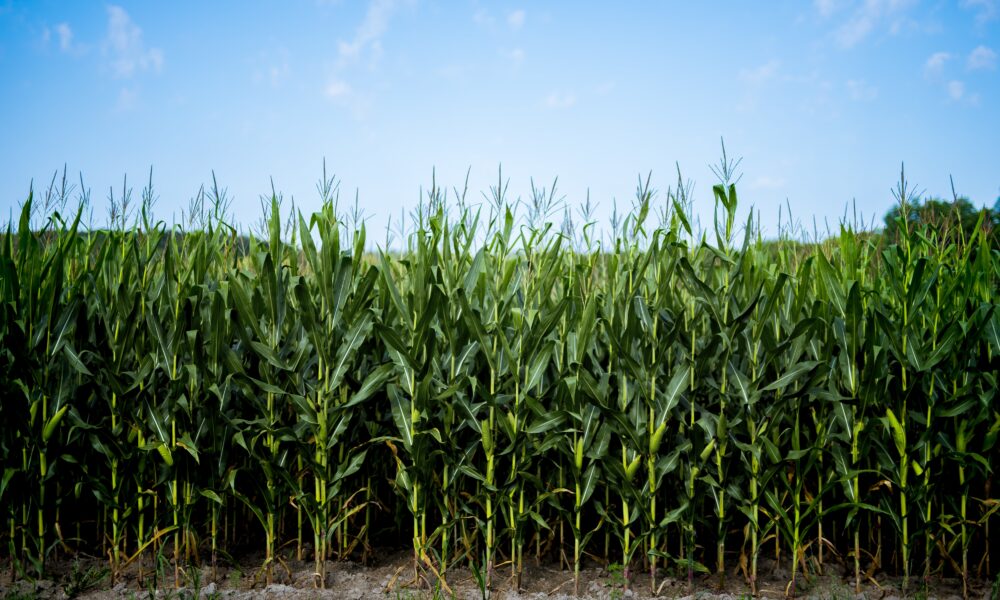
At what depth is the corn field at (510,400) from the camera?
3.58 meters

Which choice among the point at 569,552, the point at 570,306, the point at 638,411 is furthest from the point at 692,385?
the point at 569,552

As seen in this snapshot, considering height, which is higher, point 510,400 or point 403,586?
point 510,400

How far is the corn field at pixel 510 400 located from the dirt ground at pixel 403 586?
0.09 meters

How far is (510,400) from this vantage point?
3.62m

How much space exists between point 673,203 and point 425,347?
1.61 m

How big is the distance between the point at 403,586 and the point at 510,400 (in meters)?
1.21

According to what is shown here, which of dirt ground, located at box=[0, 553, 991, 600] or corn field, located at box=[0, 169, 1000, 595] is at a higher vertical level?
corn field, located at box=[0, 169, 1000, 595]

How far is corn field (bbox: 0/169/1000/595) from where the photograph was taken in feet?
11.8

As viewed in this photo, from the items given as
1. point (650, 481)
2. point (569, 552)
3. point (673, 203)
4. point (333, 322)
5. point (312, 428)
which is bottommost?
point (569, 552)

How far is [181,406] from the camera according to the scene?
3.80 metres

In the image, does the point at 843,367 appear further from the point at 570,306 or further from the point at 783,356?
the point at 570,306

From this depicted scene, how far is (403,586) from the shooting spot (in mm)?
3678

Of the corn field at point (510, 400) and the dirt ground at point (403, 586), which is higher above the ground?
the corn field at point (510, 400)

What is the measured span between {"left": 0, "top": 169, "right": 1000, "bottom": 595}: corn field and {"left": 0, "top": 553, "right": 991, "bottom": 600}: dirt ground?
93 mm
